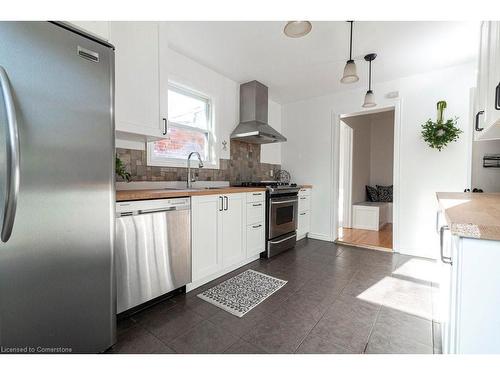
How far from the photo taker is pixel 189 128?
2.84 m

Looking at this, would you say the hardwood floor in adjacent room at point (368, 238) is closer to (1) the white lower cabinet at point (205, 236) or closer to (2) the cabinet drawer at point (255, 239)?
(2) the cabinet drawer at point (255, 239)

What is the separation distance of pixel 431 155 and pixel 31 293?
4.06m

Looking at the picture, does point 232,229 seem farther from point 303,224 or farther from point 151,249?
point 303,224

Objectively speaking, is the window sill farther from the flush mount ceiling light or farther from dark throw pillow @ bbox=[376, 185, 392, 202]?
dark throw pillow @ bbox=[376, 185, 392, 202]

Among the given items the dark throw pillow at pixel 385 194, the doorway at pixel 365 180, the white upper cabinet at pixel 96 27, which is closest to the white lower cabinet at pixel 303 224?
the doorway at pixel 365 180

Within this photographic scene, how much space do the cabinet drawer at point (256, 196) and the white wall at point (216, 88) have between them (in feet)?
2.70

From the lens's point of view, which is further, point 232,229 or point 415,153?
point 415,153

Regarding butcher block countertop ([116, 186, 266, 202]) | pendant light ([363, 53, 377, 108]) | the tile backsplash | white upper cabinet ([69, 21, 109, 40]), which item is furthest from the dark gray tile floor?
pendant light ([363, 53, 377, 108])

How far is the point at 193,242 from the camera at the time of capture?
6.65 ft

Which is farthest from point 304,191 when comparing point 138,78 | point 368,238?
point 138,78

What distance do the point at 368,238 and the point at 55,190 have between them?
13.9 feet

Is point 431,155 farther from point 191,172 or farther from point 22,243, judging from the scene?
point 22,243

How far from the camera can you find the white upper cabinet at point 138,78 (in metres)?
1.70
